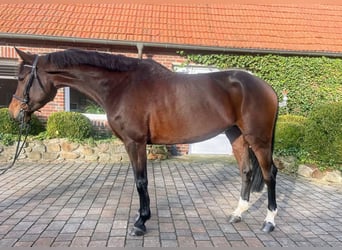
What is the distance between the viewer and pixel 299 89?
779cm

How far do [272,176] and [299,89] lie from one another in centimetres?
525

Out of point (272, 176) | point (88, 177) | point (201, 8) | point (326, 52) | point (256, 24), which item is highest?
point (201, 8)

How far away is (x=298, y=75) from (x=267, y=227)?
5662 mm

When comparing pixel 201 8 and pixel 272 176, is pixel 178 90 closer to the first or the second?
pixel 272 176

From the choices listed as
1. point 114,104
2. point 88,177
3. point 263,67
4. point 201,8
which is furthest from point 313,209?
point 201,8

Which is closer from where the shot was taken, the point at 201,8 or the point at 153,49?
the point at 153,49

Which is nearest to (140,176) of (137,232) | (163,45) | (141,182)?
(141,182)

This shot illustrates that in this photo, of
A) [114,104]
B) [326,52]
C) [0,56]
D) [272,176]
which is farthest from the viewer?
[326,52]

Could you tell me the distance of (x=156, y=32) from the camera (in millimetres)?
7730

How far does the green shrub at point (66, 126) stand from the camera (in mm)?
6715

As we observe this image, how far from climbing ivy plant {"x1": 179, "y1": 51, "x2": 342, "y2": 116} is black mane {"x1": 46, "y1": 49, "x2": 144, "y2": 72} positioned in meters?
4.68

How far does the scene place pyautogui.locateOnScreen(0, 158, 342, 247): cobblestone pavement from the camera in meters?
2.96

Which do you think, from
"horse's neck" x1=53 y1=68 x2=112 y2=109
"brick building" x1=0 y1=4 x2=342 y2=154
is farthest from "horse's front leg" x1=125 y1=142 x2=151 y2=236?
"brick building" x1=0 y1=4 x2=342 y2=154

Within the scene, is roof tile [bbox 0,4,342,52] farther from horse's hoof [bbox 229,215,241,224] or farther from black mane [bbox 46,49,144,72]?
horse's hoof [bbox 229,215,241,224]
